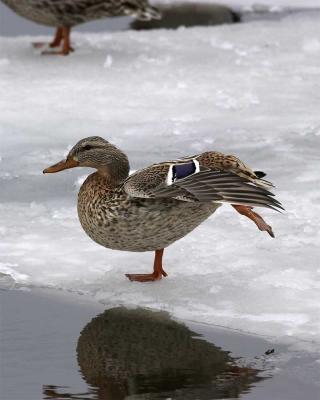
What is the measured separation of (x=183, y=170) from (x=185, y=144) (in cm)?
266

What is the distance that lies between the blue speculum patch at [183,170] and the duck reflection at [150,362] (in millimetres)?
655

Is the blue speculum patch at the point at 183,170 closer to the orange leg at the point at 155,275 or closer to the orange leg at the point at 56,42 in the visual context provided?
the orange leg at the point at 155,275

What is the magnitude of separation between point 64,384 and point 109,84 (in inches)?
225

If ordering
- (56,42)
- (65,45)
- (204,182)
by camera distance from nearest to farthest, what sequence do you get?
(204,182) < (65,45) < (56,42)

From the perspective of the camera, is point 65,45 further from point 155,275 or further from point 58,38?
point 155,275

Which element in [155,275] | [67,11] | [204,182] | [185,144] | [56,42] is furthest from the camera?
[56,42]

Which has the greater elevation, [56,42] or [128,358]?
[56,42]

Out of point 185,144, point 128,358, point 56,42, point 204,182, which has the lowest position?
point 128,358

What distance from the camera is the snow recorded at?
6.33 meters

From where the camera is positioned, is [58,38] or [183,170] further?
[58,38]

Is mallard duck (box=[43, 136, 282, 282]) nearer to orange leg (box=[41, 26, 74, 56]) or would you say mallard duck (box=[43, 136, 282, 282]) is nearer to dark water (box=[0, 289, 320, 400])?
dark water (box=[0, 289, 320, 400])

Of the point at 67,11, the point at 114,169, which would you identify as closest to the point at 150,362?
the point at 114,169

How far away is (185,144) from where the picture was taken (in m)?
8.92

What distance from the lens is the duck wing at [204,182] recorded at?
6.02m
